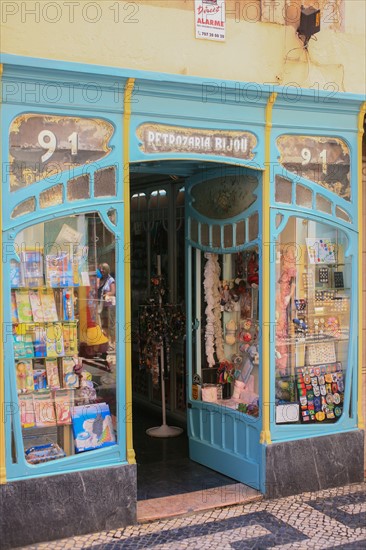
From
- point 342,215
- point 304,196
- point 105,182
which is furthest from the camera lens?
point 342,215

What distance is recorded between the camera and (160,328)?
823 centimetres

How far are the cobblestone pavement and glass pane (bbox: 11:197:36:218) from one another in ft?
8.36

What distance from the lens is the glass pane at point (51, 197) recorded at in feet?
17.0

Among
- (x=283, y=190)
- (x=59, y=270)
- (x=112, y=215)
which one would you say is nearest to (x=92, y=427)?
(x=59, y=270)

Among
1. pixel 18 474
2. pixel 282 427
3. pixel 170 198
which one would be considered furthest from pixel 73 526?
pixel 170 198

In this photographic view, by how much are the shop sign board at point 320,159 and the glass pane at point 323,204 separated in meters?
0.12

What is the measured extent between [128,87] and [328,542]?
13.0 feet

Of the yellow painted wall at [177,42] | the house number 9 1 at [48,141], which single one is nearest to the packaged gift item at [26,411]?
the house number 9 1 at [48,141]

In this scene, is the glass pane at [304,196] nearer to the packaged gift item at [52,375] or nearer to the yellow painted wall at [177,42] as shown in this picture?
the yellow painted wall at [177,42]

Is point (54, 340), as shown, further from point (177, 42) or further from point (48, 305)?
point (177, 42)

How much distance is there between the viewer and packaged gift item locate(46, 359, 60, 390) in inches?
215

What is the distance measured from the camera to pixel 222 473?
669 centimetres

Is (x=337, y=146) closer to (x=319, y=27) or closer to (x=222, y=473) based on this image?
(x=319, y=27)

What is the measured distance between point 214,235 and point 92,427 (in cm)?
235
